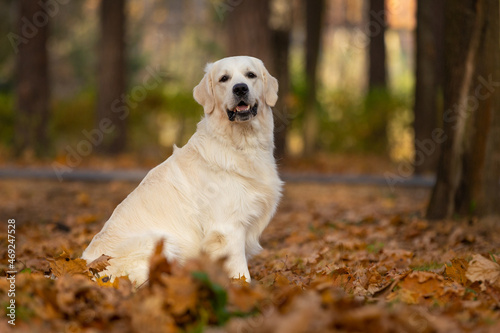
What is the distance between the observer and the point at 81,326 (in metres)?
3.21

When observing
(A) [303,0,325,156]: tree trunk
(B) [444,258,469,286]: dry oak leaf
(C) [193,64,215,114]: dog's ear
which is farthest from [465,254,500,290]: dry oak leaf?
(A) [303,0,325,156]: tree trunk

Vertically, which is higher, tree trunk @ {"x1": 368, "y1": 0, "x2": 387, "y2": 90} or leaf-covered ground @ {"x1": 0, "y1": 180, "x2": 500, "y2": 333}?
tree trunk @ {"x1": 368, "y1": 0, "x2": 387, "y2": 90}

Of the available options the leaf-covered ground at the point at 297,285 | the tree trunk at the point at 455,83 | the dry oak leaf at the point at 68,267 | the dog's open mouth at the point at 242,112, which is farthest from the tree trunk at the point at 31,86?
the dry oak leaf at the point at 68,267

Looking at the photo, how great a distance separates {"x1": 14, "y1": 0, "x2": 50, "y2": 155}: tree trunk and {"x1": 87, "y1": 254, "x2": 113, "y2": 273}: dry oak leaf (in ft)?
38.8

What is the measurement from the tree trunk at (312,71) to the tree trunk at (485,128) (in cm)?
992

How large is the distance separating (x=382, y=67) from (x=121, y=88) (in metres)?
8.07

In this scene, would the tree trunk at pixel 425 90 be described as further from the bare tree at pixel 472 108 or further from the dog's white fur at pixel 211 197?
the dog's white fur at pixel 211 197

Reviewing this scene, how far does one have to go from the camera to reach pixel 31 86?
15.7 m

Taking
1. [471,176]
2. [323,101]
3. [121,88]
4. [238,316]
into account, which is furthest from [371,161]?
[238,316]

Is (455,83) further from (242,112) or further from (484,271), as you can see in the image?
(484,271)

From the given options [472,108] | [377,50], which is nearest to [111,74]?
[377,50]

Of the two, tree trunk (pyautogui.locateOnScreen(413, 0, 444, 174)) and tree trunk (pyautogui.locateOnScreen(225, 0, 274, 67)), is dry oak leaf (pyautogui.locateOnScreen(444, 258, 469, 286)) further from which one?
tree trunk (pyautogui.locateOnScreen(413, 0, 444, 174))

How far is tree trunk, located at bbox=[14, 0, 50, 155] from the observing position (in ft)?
51.1

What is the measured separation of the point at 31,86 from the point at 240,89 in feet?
38.6
